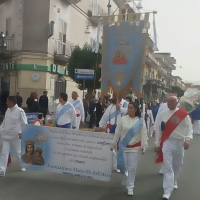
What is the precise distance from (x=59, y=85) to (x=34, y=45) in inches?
153

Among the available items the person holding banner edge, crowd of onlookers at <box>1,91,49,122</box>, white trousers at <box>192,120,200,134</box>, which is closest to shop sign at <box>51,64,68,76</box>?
crowd of onlookers at <box>1,91,49,122</box>

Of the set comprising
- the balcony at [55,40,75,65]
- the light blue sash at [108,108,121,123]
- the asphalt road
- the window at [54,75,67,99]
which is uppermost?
the balcony at [55,40,75,65]

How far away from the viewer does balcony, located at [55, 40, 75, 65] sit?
2436cm

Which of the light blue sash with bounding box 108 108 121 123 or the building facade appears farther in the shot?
the building facade

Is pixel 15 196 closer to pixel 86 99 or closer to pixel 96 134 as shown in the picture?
pixel 96 134

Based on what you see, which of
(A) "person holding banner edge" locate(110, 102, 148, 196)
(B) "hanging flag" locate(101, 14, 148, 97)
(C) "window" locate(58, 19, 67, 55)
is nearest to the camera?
(A) "person holding banner edge" locate(110, 102, 148, 196)

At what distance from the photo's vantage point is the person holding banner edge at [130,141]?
611cm

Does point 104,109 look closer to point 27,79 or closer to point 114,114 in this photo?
point 114,114

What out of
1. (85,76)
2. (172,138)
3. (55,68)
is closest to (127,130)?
(172,138)

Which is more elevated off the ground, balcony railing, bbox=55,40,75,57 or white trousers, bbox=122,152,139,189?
balcony railing, bbox=55,40,75,57

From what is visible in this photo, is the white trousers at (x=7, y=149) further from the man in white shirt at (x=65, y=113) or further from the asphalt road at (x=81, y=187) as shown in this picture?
the man in white shirt at (x=65, y=113)

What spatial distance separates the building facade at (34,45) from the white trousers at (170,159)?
58.1 feet

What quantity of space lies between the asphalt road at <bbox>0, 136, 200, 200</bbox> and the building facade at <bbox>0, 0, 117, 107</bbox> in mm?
15656

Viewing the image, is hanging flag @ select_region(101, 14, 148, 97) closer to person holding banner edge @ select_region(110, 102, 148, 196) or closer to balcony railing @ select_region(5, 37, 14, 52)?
person holding banner edge @ select_region(110, 102, 148, 196)
